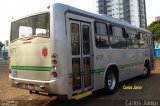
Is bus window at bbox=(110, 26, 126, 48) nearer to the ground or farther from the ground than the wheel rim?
farther from the ground

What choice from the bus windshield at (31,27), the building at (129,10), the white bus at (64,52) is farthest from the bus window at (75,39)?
the building at (129,10)

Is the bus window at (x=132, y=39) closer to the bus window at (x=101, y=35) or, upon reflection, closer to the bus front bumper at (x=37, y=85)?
the bus window at (x=101, y=35)

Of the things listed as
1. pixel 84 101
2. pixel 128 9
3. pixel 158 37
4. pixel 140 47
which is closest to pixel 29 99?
pixel 84 101

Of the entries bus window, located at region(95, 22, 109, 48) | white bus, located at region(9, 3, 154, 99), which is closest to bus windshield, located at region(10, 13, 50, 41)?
white bus, located at region(9, 3, 154, 99)

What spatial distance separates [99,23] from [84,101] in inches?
112

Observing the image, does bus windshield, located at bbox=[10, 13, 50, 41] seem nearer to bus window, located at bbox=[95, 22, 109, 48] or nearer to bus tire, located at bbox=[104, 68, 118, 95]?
bus window, located at bbox=[95, 22, 109, 48]

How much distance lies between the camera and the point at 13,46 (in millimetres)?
8242

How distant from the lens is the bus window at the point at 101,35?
28.7 feet

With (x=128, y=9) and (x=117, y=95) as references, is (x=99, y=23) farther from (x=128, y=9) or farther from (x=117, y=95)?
(x=128, y=9)

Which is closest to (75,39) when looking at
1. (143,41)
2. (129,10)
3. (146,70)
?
(143,41)

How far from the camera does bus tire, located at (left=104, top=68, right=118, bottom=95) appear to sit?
30.4 feet

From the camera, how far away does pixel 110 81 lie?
31.8 ft

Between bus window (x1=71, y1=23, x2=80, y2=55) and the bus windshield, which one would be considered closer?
the bus windshield

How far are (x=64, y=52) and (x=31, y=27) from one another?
4.87ft
